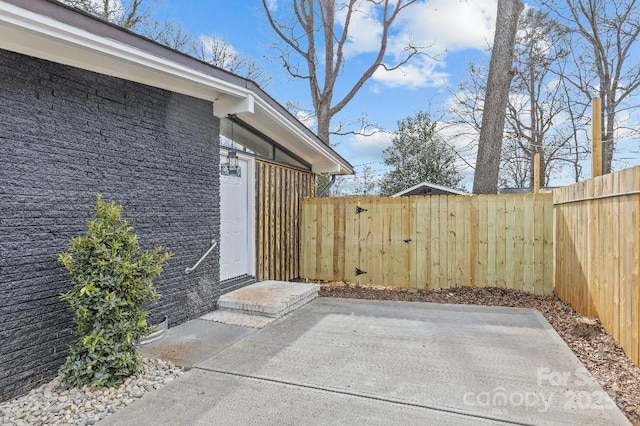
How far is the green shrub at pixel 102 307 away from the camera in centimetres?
296

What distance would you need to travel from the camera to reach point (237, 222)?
5.97 m

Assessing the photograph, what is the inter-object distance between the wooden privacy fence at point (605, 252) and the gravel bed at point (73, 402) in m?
4.08

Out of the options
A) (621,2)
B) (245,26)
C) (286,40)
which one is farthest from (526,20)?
(245,26)

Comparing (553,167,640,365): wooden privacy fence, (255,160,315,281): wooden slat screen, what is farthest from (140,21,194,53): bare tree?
(553,167,640,365): wooden privacy fence

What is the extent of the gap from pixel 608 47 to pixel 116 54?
17.7 meters

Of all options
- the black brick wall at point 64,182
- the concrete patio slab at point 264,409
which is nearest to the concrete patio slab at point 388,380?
the concrete patio slab at point 264,409

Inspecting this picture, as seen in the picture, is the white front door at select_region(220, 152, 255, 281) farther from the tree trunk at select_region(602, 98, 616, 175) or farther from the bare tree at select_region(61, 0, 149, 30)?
the tree trunk at select_region(602, 98, 616, 175)

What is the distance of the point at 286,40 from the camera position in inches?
550

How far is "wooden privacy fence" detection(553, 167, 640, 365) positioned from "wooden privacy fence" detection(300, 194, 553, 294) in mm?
520

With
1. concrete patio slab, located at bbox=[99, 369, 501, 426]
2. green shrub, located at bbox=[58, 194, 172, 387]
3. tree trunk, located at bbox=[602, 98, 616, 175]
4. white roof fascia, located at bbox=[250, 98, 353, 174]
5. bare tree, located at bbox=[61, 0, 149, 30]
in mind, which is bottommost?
concrete patio slab, located at bbox=[99, 369, 501, 426]

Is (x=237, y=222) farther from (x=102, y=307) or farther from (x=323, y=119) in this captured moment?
(x=323, y=119)

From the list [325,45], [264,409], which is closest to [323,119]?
[325,45]

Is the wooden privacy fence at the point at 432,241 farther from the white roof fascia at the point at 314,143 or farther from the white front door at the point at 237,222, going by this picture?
the white front door at the point at 237,222

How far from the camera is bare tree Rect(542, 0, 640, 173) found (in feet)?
44.7
